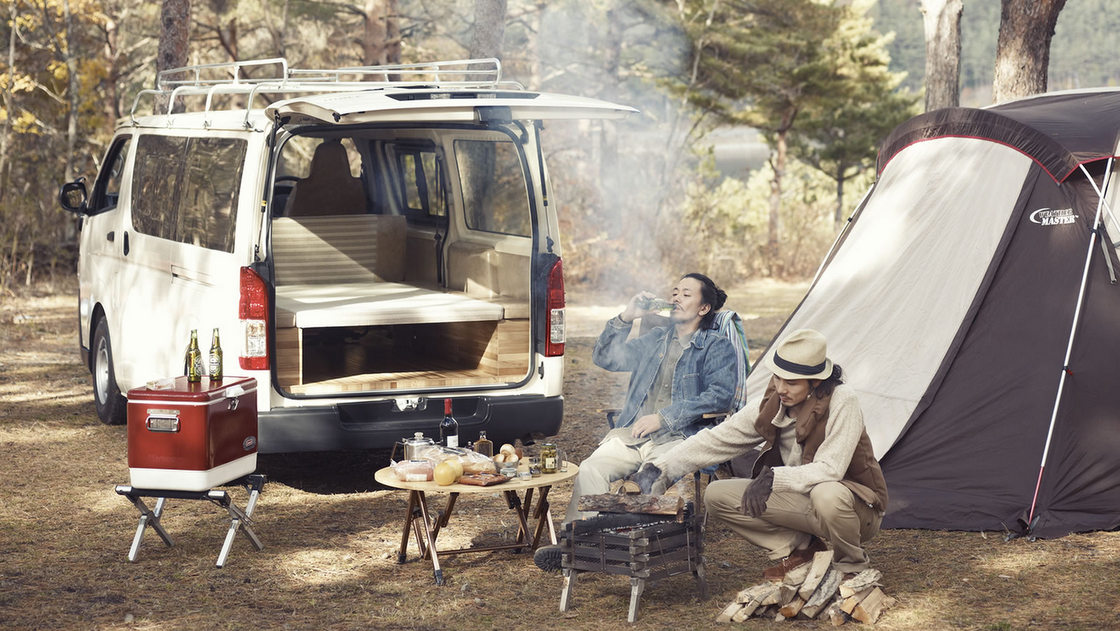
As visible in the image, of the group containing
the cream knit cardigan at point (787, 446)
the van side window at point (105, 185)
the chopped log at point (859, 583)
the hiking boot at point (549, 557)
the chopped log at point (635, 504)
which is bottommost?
the hiking boot at point (549, 557)

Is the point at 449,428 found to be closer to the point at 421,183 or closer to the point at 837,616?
the point at 837,616

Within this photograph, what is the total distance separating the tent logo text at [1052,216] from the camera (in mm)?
6223

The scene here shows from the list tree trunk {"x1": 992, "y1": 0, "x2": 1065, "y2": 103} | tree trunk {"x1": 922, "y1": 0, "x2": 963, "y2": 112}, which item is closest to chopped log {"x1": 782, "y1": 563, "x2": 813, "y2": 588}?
tree trunk {"x1": 992, "y1": 0, "x2": 1065, "y2": 103}

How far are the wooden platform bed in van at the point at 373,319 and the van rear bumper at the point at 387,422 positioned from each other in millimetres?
120

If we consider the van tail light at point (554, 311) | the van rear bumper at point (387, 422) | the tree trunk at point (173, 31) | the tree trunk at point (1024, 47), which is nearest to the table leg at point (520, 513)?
the van rear bumper at point (387, 422)

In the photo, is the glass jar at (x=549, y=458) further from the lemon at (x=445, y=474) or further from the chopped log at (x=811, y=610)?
the chopped log at (x=811, y=610)

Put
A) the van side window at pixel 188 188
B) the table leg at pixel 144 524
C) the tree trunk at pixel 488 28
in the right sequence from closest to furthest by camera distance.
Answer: the table leg at pixel 144 524 → the van side window at pixel 188 188 → the tree trunk at pixel 488 28

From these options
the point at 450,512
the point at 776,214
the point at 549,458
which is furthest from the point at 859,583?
the point at 776,214

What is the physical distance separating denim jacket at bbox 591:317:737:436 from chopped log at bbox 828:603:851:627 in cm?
105

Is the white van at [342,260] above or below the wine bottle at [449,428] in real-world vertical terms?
above

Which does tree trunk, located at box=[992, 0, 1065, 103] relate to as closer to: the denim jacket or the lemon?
the denim jacket

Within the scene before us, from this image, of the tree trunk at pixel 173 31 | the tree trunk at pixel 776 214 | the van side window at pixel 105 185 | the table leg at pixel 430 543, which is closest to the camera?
the table leg at pixel 430 543

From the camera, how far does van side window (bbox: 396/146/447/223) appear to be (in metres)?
7.83

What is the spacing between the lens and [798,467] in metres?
4.68
